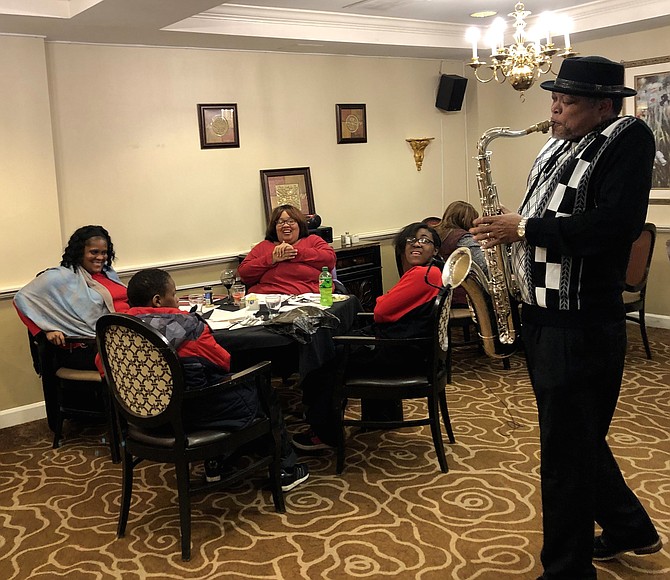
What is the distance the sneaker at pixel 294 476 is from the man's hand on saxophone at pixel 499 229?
1.66 metres

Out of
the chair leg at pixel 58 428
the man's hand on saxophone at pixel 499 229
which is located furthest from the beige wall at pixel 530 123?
the chair leg at pixel 58 428

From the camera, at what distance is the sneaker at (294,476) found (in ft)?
11.6

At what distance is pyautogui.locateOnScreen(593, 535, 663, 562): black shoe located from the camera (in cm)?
269

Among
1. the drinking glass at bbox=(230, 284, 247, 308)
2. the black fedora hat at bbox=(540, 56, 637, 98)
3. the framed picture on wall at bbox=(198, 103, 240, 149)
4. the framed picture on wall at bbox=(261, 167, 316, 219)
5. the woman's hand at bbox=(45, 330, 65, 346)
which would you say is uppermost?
the framed picture on wall at bbox=(198, 103, 240, 149)

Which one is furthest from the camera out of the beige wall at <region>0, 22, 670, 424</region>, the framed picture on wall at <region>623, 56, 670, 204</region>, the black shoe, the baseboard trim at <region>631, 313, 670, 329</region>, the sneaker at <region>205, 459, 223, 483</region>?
the baseboard trim at <region>631, 313, 670, 329</region>

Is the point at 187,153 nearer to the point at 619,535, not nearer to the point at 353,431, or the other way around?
the point at 353,431

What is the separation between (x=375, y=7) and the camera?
5.27m

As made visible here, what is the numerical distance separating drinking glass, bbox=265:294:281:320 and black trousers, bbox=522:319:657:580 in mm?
1694

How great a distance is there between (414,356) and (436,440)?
0.42 metres

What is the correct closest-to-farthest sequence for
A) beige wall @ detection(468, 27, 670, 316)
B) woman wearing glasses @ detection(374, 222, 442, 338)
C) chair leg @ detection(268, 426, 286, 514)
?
chair leg @ detection(268, 426, 286, 514)
woman wearing glasses @ detection(374, 222, 442, 338)
beige wall @ detection(468, 27, 670, 316)

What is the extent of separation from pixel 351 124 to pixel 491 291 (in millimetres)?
3718

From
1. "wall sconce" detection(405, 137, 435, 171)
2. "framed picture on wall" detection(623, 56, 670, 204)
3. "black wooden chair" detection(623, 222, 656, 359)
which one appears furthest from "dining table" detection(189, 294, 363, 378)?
"framed picture on wall" detection(623, 56, 670, 204)

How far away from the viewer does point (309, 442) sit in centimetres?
398

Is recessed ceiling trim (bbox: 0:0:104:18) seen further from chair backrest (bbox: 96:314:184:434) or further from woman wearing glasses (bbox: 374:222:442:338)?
woman wearing glasses (bbox: 374:222:442:338)
